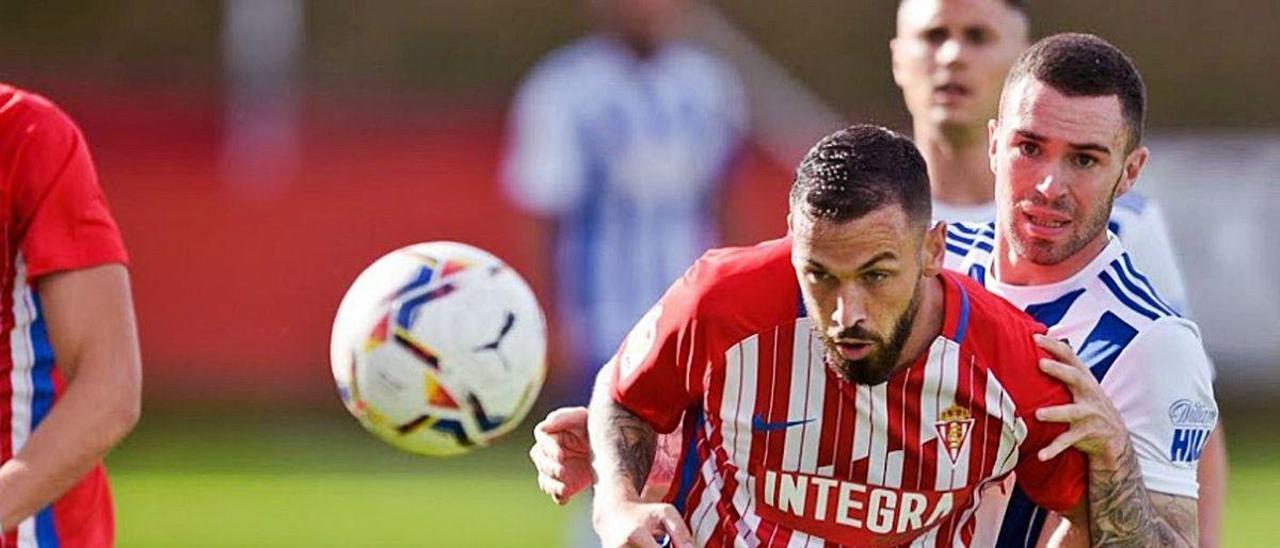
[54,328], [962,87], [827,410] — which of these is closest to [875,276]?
[827,410]

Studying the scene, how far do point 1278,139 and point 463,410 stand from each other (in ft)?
34.7

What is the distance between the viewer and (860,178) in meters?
4.01

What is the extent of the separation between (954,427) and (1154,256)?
46.5 inches

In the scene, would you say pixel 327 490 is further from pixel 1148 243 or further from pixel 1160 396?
pixel 1160 396

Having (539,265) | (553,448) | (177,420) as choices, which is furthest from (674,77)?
(553,448)

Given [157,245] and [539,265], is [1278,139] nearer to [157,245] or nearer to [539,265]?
[539,265]

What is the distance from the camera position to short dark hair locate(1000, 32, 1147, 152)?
450 centimetres

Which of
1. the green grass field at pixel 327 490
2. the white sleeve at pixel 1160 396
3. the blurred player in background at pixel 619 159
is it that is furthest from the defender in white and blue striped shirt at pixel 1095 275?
the green grass field at pixel 327 490

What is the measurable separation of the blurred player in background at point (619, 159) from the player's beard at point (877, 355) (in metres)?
5.86

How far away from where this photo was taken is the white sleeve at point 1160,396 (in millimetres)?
4383

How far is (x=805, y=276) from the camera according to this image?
400cm

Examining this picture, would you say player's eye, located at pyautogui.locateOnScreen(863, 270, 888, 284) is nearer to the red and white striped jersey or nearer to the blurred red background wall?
the red and white striped jersey

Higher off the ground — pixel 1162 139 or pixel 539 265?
pixel 1162 139

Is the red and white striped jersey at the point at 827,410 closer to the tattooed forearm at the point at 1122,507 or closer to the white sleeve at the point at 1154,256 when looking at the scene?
the tattooed forearm at the point at 1122,507
